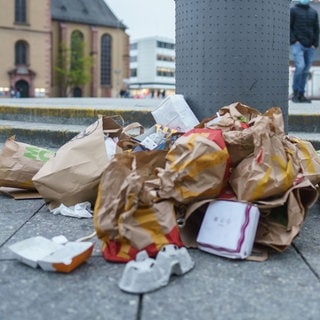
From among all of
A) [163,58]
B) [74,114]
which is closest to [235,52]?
[74,114]

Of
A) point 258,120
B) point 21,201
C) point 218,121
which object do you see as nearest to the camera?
point 258,120

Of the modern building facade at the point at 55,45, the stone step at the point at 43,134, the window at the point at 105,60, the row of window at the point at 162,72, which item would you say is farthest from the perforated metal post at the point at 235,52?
the row of window at the point at 162,72

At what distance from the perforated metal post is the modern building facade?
4792 cm

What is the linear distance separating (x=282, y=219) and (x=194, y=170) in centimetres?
50

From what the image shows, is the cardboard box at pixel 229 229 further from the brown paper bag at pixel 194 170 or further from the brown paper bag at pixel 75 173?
the brown paper bag at pixel 75 173

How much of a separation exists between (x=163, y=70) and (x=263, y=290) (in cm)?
9466

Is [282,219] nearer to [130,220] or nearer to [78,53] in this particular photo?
[130,220]

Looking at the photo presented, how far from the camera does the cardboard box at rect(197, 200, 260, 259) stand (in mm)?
2252

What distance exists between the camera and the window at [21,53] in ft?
166

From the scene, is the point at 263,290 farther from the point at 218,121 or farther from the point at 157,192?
the point at 218,121

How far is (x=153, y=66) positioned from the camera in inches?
3652

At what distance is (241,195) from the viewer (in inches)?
95.0

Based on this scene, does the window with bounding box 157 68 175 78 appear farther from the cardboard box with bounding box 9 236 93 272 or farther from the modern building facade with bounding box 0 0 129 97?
the cardboard box with bounding box 9 236 93 272

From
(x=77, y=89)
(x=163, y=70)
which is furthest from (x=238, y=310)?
(x=163, y=70)
